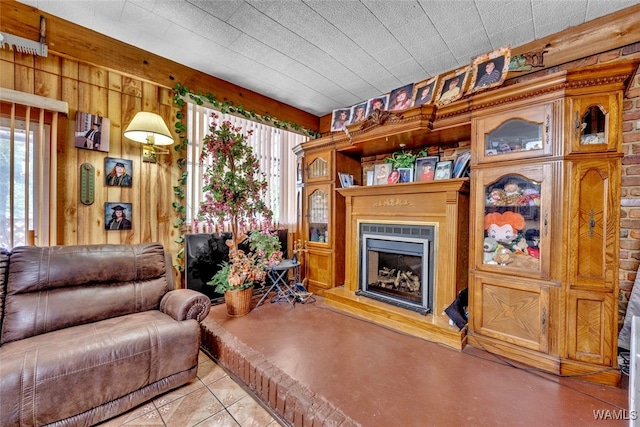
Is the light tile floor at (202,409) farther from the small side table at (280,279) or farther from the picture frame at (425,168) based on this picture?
the picture frame at (425,168)

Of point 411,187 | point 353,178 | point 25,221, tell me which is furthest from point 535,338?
point 25,221

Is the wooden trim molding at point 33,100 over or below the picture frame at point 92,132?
over

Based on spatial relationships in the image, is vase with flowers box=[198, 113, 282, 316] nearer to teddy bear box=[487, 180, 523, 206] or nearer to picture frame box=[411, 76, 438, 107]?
picture frame box=[411, 76, 438, 107]

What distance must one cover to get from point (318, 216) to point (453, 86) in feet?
7.10

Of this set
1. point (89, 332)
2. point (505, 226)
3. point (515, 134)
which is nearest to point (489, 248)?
point (505, 226)

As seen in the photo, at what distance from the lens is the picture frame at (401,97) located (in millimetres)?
3049

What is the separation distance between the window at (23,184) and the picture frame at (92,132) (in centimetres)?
21

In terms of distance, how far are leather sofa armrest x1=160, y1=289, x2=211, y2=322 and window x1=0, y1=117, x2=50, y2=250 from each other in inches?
48.9

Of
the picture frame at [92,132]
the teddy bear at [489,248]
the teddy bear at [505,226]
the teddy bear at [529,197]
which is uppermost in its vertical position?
the picture frame at [92,132]

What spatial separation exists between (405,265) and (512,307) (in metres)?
1.06

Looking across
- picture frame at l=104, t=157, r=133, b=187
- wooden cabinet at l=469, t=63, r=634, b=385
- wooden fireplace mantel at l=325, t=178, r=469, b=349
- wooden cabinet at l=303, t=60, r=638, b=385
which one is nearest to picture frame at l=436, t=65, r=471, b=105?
wooden cabinet at l=303, t=60, r=638, b=385

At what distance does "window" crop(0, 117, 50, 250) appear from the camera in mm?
2104

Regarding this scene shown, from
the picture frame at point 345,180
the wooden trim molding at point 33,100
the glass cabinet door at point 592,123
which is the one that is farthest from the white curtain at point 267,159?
the glass cabinet door at point 592,123

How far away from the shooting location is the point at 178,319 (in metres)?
1.98
